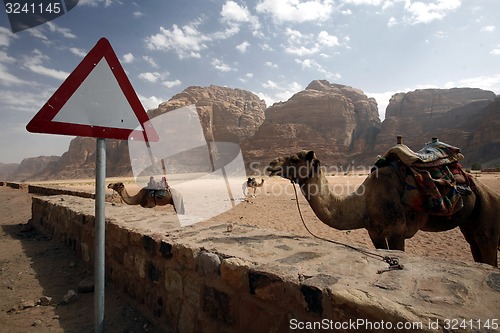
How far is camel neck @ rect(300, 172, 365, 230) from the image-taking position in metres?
3.71

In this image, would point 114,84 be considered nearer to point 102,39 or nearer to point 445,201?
point 102,39

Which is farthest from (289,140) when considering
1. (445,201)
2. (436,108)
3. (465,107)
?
(445,201)

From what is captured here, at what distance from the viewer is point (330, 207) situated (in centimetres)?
377

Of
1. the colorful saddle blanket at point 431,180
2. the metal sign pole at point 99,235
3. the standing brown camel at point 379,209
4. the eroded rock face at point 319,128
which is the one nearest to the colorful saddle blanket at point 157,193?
the standing brown camel at point 379,209

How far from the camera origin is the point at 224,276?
2.14m

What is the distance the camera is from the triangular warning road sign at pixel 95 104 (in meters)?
Result: 1.92

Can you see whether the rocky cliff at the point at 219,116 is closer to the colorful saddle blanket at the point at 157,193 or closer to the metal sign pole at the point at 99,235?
the colorful saddle blanket at the point at 157,193

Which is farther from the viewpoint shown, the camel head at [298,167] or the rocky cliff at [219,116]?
the rocky cliff at [219,116]

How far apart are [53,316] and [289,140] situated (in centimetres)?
8255

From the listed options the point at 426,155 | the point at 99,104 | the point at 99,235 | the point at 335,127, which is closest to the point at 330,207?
the point at 426,155

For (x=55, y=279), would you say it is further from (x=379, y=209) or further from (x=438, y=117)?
(x=438, y=117)

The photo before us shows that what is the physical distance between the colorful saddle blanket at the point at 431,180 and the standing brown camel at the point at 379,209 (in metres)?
0.14

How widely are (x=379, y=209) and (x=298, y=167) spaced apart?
123 cm

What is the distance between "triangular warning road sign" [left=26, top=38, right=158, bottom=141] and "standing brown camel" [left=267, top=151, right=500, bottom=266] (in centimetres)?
205
